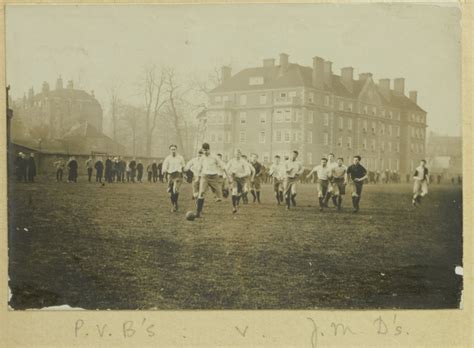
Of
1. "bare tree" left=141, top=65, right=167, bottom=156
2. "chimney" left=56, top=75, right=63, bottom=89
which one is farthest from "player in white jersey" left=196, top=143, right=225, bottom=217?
"chimney" left=56, top=75, right=63, bottom=89

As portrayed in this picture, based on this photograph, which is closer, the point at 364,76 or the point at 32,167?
the point at 32,167

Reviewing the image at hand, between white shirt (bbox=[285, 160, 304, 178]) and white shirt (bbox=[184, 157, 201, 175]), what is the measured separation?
85cm

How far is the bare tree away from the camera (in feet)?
16.1

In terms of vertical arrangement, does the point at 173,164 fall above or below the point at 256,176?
above

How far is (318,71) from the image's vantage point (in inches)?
197

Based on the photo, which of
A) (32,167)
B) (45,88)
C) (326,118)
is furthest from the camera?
(326,118)

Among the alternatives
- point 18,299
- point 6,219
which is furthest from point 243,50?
point 18,299

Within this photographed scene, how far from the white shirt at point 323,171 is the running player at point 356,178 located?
0.69 ft

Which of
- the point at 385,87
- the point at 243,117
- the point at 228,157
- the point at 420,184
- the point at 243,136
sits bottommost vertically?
the point at 420,184

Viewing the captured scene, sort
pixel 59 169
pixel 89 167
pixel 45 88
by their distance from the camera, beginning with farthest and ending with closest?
1. pixel 89 167
2. pixel 59 169
3. pixel 45 88

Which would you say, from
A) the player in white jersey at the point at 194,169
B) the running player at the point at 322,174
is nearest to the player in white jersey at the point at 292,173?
the running player at the point at 322,174

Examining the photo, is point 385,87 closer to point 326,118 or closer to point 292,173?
point 326,118

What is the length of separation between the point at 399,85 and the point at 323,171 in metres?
1.07

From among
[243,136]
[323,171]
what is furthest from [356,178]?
[243,136]
